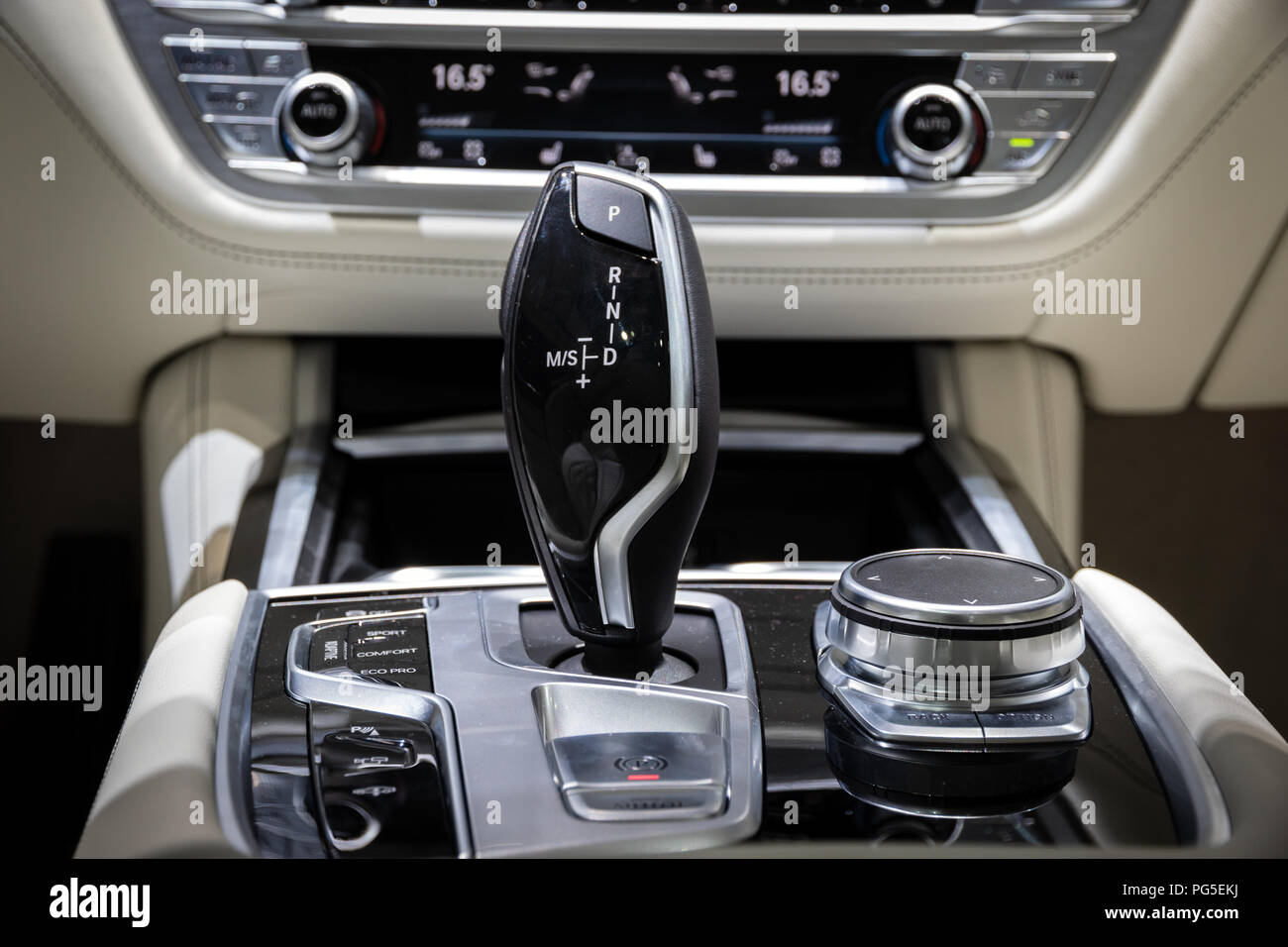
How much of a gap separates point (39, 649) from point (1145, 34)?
105cm

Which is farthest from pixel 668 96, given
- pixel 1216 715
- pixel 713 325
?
pixel 1216 715

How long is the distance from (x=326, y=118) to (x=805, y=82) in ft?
1.17

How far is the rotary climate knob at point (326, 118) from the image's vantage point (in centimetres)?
89

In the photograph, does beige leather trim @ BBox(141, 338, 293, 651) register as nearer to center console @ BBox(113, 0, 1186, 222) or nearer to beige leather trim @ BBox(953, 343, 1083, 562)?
center console @ BBox(113, 0, 1186, 222)

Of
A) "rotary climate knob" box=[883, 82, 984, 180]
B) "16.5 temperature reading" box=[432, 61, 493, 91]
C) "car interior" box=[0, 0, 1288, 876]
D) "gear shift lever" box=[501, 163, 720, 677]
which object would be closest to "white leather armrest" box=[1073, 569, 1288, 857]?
"car interior" box=[0, 0, 1288, 876]

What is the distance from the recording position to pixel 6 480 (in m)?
1.08

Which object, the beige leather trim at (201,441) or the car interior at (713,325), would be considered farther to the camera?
the beige leather trim at (201,441)

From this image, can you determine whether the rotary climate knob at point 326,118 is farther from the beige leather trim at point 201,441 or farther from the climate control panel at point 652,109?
the beige leather trim at point 201,441

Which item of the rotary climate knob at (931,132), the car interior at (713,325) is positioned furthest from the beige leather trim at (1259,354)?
the rotary climate knob at (931,132)

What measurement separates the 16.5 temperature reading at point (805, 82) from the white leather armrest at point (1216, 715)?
16.8 inches

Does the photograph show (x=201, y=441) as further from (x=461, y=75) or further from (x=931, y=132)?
(x=931, y=132)

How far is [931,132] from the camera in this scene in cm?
90

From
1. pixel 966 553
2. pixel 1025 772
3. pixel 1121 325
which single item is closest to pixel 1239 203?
pixel 1121 325
